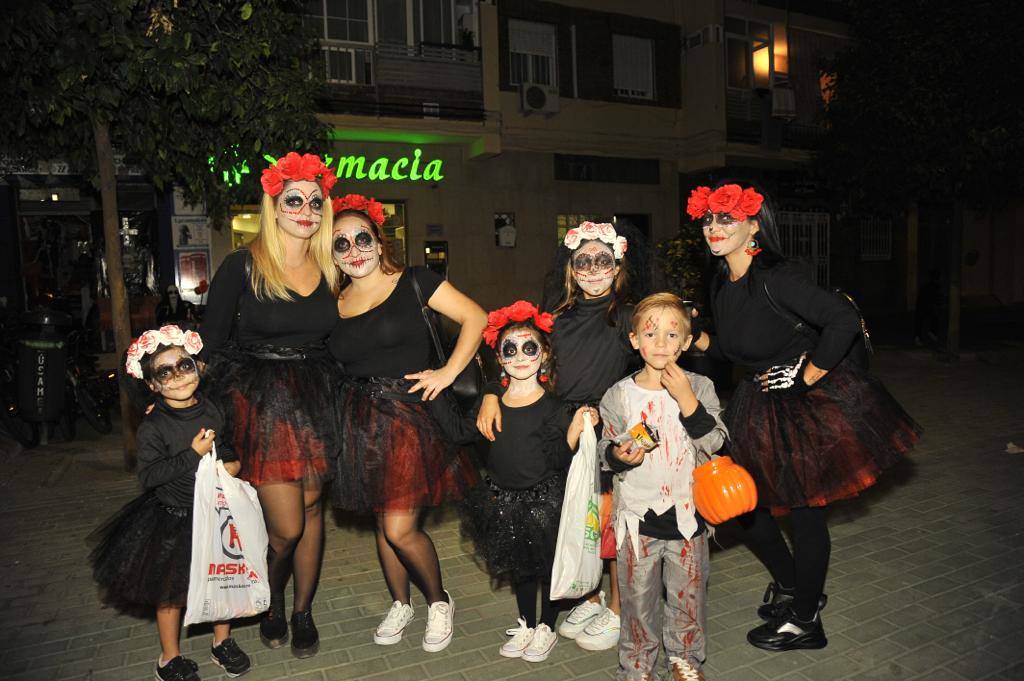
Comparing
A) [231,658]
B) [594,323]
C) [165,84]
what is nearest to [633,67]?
[165,84]

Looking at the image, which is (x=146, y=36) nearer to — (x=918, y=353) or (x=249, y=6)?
(x=249, y=6)

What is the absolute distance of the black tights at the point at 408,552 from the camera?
3.64 metres

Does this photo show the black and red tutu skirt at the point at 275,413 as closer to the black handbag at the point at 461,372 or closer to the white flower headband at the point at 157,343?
the white flower headband at the point at 157,343

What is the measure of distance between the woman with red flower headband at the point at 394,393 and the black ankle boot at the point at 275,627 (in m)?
0.70

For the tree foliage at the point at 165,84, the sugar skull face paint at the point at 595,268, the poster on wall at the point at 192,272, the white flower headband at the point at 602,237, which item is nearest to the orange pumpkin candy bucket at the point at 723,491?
the sugar skull face paint at the point at 595,268

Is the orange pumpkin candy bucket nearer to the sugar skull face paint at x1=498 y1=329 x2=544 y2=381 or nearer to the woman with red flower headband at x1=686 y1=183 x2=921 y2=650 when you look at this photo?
the woman with red flower headband at x1=686 y1=183 x2=921 y2=650

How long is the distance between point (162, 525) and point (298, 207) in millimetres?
1640

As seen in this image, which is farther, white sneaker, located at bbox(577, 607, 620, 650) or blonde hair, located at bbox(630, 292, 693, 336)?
white sneaker, located at bbox(577, 607, 620, 650)

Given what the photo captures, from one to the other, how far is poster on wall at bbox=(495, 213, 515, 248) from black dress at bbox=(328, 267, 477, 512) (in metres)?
14.0

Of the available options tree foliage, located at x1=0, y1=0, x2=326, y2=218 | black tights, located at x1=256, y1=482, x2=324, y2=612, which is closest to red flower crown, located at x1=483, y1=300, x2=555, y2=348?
black tights, located at x1=256, y1=482, x2=324, y2=612

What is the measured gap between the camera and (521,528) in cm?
353

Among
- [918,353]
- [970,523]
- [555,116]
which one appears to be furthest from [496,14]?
[970,523]

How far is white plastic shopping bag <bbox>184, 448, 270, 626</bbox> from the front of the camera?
127 inches

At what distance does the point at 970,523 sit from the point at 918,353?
9827mm
